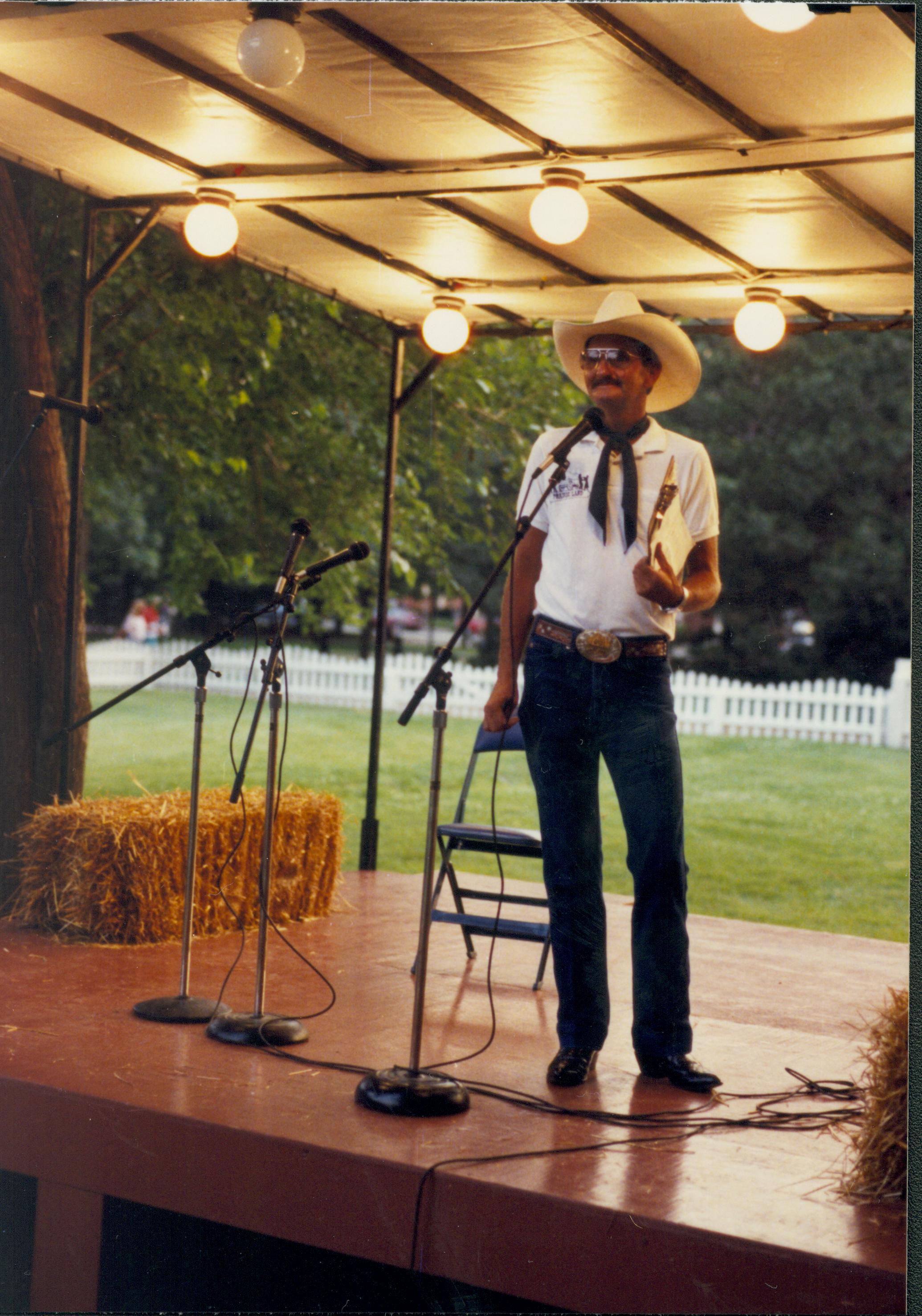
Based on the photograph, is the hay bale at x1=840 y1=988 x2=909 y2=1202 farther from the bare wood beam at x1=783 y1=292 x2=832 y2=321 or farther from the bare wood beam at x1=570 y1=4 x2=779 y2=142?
the bare wood beam at x1=783 y1=292 x2=832 y2=321

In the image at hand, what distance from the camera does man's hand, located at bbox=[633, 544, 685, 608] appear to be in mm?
3199

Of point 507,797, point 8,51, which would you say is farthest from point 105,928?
point 507,797

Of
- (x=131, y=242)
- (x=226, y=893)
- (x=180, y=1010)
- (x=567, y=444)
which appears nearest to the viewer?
(x=567, y=444)

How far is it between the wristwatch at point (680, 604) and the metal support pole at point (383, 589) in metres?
3.42

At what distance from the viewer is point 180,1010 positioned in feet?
13.2

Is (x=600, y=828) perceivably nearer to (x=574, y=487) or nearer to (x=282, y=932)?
(x=574, y=487)

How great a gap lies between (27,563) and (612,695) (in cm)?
320

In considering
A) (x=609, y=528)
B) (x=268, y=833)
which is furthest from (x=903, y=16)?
(x=268, y=833)

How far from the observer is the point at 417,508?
9.47m

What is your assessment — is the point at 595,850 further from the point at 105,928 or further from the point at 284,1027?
the point at 105,928

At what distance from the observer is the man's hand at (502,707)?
143 inches

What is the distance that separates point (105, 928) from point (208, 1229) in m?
1.61

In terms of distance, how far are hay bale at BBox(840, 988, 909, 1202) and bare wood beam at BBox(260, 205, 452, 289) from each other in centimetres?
383

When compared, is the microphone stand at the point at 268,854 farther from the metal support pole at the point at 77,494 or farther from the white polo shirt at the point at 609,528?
the metal support pole at the point at 77,494
